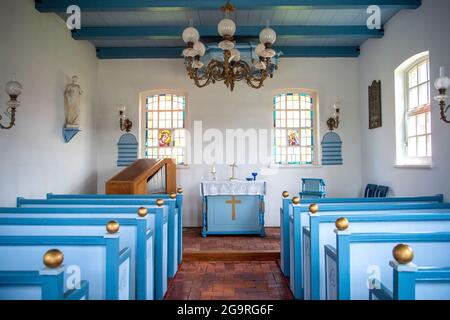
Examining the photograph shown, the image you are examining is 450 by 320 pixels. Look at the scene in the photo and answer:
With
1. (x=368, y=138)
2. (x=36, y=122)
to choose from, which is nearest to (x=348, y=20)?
(x=368, y=138)

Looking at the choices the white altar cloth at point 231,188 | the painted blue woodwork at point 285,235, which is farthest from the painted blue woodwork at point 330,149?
the painted blue woodwork at point 285,235

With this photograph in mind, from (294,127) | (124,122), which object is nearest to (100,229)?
(124,122)

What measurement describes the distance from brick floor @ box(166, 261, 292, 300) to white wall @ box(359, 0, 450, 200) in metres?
2.15

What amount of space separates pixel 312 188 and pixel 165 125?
301cm

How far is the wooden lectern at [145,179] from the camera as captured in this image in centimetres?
429

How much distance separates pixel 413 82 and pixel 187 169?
392 centimetres

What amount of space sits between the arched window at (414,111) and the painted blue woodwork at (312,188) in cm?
126

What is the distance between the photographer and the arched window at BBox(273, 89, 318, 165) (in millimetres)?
6680

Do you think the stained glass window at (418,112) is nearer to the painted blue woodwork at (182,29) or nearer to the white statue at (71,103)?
the painted blue woodwork at (182,29)

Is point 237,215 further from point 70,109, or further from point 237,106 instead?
point 70,109

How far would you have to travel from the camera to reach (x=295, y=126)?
673 cm

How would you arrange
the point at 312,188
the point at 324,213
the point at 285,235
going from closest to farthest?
the point at 324,213
the point at 285,235
the point at 312,188

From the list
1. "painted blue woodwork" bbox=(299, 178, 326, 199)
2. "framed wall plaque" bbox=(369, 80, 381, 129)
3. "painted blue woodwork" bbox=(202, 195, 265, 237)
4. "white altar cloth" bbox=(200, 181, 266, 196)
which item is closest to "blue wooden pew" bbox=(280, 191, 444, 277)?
"painted blue woodwork" bbox=(202, 195, 265, 237)

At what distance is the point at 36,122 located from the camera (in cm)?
438
